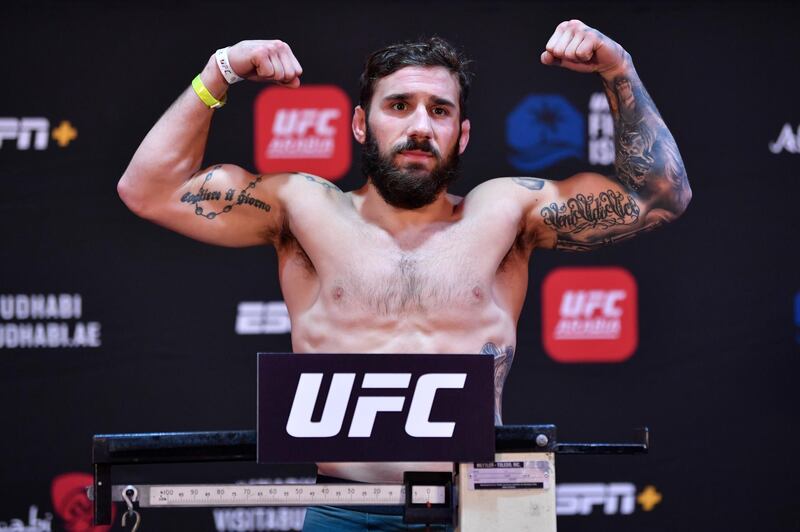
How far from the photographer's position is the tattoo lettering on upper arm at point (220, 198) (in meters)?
2.31

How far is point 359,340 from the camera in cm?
222

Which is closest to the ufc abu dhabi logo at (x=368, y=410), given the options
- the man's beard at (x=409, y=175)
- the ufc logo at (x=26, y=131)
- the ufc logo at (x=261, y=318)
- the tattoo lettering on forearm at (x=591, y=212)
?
the man's beard at (x=409, y=175)

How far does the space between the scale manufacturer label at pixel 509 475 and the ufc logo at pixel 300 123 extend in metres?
2.05

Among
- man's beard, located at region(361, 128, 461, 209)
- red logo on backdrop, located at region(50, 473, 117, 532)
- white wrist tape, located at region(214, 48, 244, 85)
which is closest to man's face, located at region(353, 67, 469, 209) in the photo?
man's beard, located at region(361, 128, 461, 209)

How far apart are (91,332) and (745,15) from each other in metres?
2.40

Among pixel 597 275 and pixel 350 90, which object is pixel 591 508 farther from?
pixel 350 90

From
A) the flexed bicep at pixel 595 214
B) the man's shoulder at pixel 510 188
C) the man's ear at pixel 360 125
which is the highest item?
the man's ear at pixel 360 125

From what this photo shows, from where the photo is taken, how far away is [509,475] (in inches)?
60.3

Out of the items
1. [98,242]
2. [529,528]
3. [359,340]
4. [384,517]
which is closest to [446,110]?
[359,340]

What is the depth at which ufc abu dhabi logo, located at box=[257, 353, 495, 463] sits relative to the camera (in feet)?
5.03

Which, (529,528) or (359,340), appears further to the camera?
(359,340)

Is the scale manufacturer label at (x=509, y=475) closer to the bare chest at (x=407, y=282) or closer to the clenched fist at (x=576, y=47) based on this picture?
the bare chest at (x=407, y=282)

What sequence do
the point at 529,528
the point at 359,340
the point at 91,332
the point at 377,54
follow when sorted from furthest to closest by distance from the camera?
1. the point at 91,332
2. the point at 377,54
3. the point at 359,340
4. the point at 529,528

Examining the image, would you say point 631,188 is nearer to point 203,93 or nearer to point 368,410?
point 203,93
